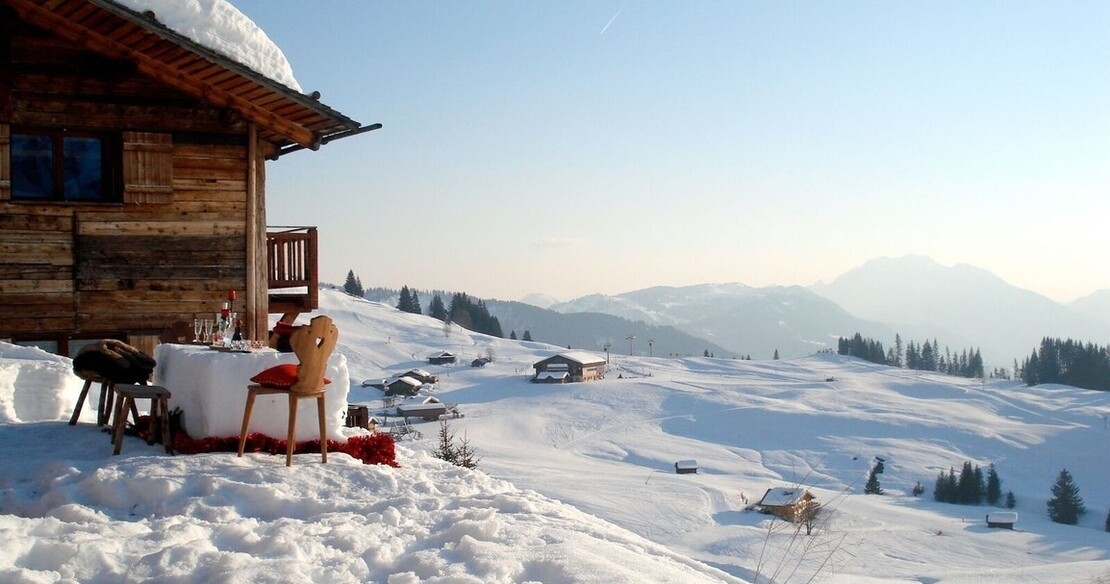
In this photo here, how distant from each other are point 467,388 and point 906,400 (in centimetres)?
4600

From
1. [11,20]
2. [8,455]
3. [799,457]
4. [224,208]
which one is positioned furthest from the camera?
[799,457]

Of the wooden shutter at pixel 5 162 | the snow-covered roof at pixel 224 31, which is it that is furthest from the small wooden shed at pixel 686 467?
the wooden shutter at pixel 5 162

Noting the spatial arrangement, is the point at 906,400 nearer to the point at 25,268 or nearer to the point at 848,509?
the point at 848,509

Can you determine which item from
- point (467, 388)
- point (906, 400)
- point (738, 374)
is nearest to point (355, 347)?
point (467, 388)

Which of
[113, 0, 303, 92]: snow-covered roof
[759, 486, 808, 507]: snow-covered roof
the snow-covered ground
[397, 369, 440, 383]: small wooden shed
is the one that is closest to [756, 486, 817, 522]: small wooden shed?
[759, 486, 808, 507]: snow-covered roof

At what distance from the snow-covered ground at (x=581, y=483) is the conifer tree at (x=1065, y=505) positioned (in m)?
1.34

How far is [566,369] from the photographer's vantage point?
91812 mm

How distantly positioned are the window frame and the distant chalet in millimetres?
77737

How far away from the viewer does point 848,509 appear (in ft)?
152

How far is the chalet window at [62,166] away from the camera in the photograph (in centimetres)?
1176

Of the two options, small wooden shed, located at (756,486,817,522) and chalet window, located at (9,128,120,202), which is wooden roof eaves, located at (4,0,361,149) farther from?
small wooden shed, located at (756,486,817,522)

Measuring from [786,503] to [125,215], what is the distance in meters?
33.7

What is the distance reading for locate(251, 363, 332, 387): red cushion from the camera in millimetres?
7047

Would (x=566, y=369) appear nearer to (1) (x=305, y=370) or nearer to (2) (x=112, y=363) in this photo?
(2) (x=112, y=363)
